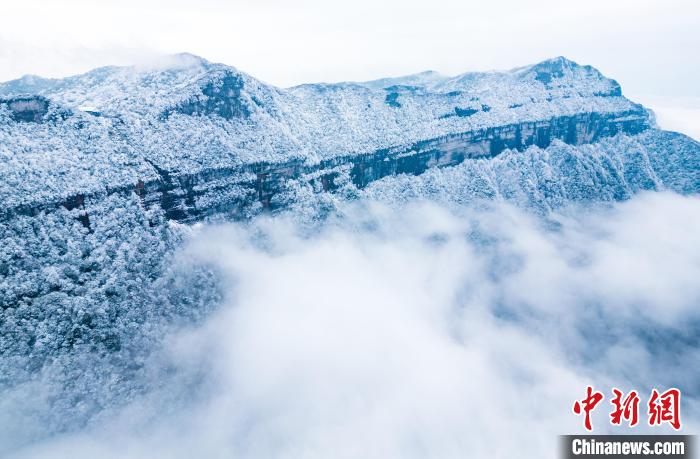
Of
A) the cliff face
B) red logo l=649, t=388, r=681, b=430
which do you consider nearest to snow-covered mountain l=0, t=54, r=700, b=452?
the cliff face

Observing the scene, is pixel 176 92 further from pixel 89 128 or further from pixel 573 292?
pixel 573 292

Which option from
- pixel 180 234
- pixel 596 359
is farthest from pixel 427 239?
pixel 180 234

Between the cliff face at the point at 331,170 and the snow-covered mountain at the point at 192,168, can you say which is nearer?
the snow-covered mountain at the point at 192,168

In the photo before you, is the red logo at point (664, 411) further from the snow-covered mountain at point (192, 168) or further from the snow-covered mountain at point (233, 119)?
the snow-covered mountain at point (233, 119)

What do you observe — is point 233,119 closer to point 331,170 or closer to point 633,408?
point 331,170

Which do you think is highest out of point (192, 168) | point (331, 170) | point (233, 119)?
point (233, 119)

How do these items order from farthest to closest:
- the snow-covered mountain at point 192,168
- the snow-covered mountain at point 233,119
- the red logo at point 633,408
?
the snow-covered mountain at point 233,119
the red logo at point 633,408
the snow-covered mountain at point 192,168

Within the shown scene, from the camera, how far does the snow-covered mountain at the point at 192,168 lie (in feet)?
95.3

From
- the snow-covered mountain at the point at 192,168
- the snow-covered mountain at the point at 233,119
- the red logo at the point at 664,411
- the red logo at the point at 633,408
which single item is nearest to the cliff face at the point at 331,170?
the snow-covered mountain at the point at 192,168

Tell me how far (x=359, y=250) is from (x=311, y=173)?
12.5m

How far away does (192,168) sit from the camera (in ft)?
131

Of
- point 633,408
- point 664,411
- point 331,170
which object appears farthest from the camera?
point 331,170

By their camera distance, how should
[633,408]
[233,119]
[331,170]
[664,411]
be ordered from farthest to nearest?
[331,170], [233,119], [633,408], [664,411]

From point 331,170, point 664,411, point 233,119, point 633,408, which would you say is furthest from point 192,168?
point 664,411
